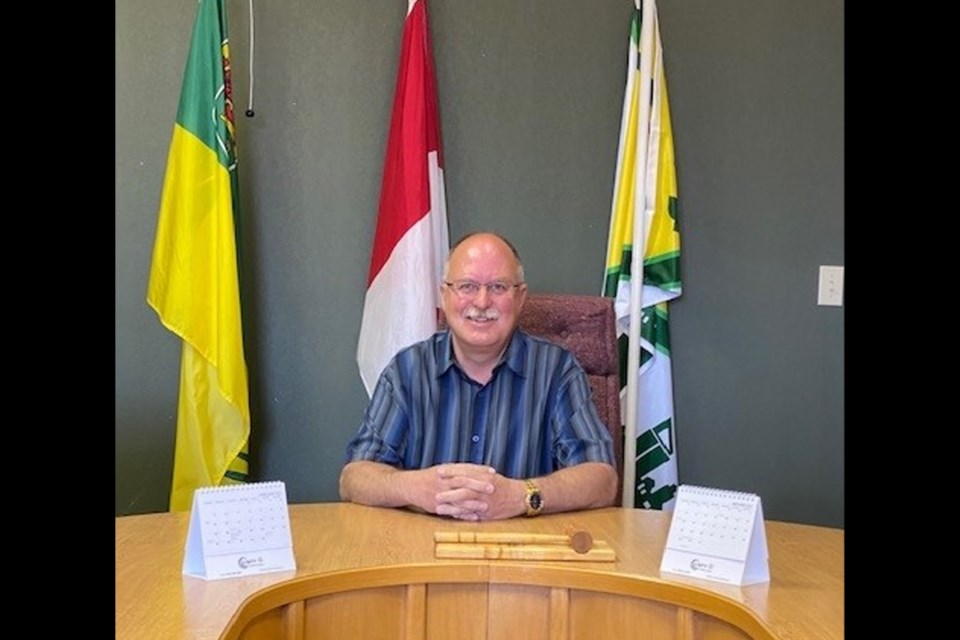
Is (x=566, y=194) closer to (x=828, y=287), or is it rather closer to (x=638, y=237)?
(x=638, y=237)

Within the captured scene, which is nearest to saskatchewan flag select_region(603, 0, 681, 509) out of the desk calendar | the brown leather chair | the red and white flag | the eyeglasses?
the brown leather chair

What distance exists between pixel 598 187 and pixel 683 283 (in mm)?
382

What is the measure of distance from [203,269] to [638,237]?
46.8 inches

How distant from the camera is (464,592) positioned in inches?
59.9

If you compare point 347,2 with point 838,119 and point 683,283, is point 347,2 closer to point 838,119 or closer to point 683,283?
point 683,283

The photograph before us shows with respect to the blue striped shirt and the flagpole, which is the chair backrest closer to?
the blue striped shirt

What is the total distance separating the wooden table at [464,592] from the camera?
4.32 ft

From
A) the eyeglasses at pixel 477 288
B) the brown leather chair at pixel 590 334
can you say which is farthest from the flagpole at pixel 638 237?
the eyeglasses at pixel 477 288

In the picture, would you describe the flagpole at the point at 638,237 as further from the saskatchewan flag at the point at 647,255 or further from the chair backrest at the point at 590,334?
the chair backrest at the point at 590,334

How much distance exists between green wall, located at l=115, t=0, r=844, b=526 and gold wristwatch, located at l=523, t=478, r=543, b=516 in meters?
1.16

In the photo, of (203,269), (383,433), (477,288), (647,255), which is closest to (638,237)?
(647,255)

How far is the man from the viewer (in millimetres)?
2068

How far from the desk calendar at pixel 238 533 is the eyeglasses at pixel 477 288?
2.60 ft

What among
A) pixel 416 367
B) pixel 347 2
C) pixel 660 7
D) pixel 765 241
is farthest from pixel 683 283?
pixel 347 2
